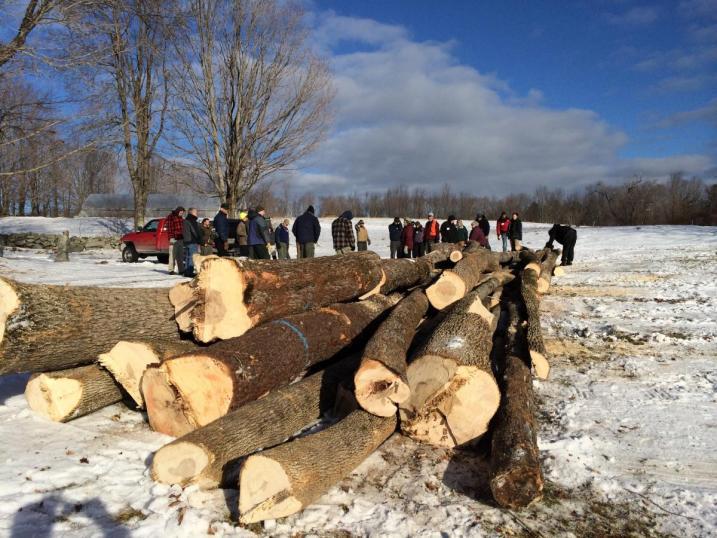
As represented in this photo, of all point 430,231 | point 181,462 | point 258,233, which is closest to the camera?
point 181,462

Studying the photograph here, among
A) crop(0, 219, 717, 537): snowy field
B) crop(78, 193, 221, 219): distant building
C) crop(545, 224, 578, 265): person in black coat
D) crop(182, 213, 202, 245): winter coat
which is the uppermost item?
crop(78, 193, 221, 219): distant building

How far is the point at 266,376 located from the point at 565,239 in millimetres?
13892

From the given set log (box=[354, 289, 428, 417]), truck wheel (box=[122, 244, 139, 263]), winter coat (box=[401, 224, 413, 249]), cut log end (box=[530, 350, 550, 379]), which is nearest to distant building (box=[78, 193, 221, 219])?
truck wheel (box=[122, 244, 139, 263])

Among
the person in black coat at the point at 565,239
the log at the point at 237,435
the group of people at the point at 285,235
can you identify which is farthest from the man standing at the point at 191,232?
the person in black coat at the point at 565,239

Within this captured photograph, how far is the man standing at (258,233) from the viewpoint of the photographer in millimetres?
10414

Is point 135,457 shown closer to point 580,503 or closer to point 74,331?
point 74,331

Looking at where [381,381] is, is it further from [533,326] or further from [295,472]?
[533,326]

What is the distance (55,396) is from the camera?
3895 mm

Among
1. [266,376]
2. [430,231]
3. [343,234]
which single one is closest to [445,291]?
[266,376]

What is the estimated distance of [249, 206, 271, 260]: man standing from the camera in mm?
10414

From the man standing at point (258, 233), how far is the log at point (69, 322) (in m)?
5.77

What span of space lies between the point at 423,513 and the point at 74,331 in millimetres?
3065

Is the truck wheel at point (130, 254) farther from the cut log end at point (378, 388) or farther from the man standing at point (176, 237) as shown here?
the cut log end at point (378, 388)

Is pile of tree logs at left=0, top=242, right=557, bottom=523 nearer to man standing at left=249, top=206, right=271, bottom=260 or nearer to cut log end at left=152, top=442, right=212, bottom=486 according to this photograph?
cut log end at left=152, top=442, right=212, bottom=486
